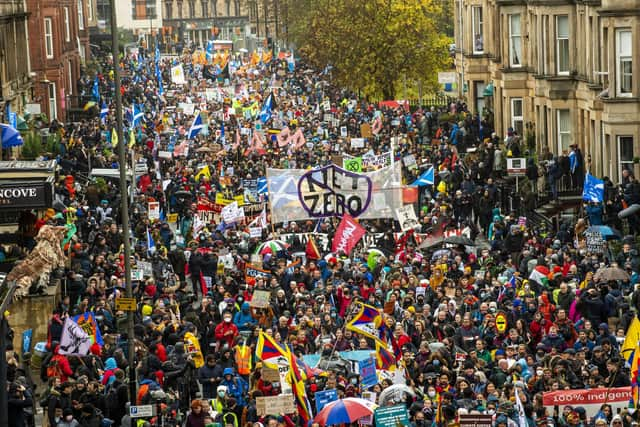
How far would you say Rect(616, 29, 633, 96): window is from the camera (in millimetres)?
46531

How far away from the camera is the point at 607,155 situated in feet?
158

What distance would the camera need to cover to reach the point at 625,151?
156 ft

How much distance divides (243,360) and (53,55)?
170 feet

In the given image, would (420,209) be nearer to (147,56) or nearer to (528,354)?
(528,354)

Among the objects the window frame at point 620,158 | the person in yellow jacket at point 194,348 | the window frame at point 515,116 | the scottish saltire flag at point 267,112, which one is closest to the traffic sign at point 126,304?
the person in yellow jacket at point 194,348

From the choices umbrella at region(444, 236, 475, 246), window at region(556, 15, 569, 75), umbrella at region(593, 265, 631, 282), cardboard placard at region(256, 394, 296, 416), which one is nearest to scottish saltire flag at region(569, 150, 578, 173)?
window at region(556, 15, 569, 75)

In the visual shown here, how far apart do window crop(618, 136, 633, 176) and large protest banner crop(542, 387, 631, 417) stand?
2349 centimetres

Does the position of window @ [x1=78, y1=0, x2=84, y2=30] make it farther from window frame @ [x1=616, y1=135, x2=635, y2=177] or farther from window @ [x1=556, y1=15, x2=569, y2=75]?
window frame @ [x1=616, y1=135, x2=635, y2=177]

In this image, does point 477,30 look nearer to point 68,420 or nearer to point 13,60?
point 13,60

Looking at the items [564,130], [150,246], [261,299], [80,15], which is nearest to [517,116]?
[564,130]

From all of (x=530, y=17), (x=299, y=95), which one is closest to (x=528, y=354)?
(x=530, y=17)

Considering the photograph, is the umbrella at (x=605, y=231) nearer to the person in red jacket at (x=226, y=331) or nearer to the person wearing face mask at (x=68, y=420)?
the person in red jacket at (x=226, y=331)

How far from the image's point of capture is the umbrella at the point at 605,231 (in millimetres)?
37125

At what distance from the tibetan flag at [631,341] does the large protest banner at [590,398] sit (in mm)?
970
